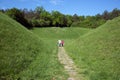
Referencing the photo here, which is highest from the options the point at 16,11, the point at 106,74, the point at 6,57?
the point at 16,11

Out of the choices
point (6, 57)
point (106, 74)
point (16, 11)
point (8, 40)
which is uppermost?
point (16, 11)

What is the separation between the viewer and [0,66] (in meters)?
12.8

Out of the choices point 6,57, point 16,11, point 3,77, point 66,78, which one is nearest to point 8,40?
point 6,57

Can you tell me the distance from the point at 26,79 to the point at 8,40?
10806 mm

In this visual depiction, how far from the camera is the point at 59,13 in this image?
114 meters

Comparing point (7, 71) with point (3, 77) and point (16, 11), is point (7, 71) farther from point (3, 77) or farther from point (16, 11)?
point (16, 11)

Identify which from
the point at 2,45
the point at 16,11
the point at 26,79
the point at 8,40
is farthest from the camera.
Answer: the point at 16,11

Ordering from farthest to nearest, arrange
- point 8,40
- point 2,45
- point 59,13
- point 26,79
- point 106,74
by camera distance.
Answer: point 59,13 → point 8,40 → point 2,45 → point 106,74 → point 26,79

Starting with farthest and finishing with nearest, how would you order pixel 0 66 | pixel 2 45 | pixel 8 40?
pixel 8 40, pixel 2 45, pixel 0 66

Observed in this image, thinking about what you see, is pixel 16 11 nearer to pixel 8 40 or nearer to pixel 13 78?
pixel 8 40

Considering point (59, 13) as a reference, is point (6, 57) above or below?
below

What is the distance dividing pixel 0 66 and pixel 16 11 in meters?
65.8

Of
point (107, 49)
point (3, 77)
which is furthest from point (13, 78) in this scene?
point (107, 49)

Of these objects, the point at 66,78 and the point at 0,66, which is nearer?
the point at 66,78
